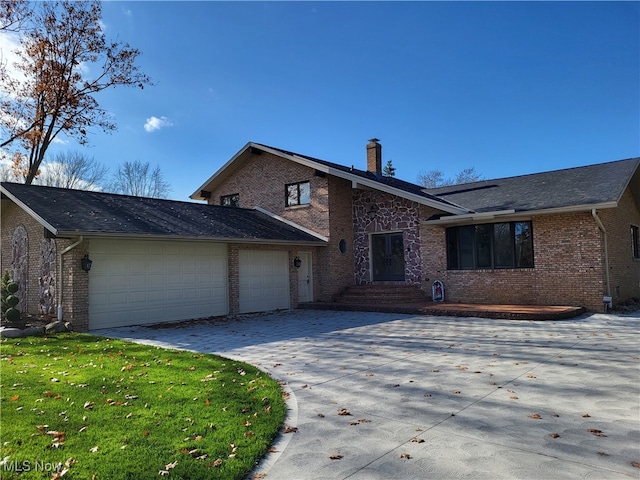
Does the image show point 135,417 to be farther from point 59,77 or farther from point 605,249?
point 59,77

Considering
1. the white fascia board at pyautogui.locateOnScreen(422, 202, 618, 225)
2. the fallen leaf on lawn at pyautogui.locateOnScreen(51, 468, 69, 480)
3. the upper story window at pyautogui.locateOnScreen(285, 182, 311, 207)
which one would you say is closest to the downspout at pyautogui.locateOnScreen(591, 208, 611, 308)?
the white fascia board at pyautogui.locateOnScreen(422, 202, 618, 225)

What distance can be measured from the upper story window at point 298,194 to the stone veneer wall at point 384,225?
6.55ft

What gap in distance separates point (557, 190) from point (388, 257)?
20.4ft

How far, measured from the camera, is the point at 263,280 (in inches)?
572

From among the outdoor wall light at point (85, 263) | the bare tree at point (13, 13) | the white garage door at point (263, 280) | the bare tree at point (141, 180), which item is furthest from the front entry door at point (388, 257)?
the bare tree at point (141, 180)

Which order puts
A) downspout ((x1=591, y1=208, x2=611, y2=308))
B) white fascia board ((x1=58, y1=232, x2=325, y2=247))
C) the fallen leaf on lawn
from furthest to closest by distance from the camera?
downspout ((x1=591, y1=208, x2=611, y2=308)) → white fascia board ((x1=58, y1=232, x2=325, y2=247)) → the fallen leaf on lawn

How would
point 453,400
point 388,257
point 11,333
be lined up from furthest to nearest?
point 388,257 → point 11,333 → point 453,400

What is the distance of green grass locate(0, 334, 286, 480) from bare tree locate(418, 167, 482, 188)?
37972 millimetres

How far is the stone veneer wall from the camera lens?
15.6 m

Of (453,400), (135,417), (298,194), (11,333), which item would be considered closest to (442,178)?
(298,194)

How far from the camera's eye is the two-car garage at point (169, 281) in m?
10.6

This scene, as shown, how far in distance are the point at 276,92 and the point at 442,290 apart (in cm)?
914

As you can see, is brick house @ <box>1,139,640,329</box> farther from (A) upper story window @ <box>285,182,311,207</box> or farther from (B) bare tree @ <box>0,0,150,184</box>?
(B) bare tree @ <box>0,0,150,184</box>

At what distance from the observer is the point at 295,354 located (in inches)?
283
